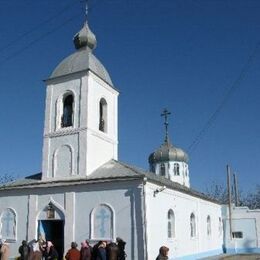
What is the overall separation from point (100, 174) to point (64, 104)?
458 centimetres

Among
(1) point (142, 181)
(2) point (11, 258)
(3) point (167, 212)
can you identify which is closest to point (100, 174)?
(1) point (142, 181)

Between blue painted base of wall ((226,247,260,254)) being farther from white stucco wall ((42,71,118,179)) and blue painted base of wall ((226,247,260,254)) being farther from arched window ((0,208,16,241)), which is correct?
arched window ((0,208,16,241))

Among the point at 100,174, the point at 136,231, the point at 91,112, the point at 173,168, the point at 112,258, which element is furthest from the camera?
the point at 173,168

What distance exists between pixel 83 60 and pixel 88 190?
6857 millimetres

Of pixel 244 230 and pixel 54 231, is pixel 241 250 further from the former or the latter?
pixel 54 231

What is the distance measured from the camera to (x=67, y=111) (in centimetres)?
2134

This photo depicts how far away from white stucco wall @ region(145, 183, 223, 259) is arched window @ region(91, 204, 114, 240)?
1725mm

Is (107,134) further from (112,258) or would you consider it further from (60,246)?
(112,258)

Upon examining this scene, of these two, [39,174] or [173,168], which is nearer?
[39,174]

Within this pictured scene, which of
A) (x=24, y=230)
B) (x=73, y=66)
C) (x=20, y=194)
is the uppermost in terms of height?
(x=73, y=66)

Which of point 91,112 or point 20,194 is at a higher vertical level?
point 91,112

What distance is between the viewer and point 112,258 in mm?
13273

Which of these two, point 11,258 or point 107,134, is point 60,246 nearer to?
point 11,258

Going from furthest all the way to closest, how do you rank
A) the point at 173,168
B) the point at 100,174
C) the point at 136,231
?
the point at 173,168, the point at 100,174, the point at 136,231
